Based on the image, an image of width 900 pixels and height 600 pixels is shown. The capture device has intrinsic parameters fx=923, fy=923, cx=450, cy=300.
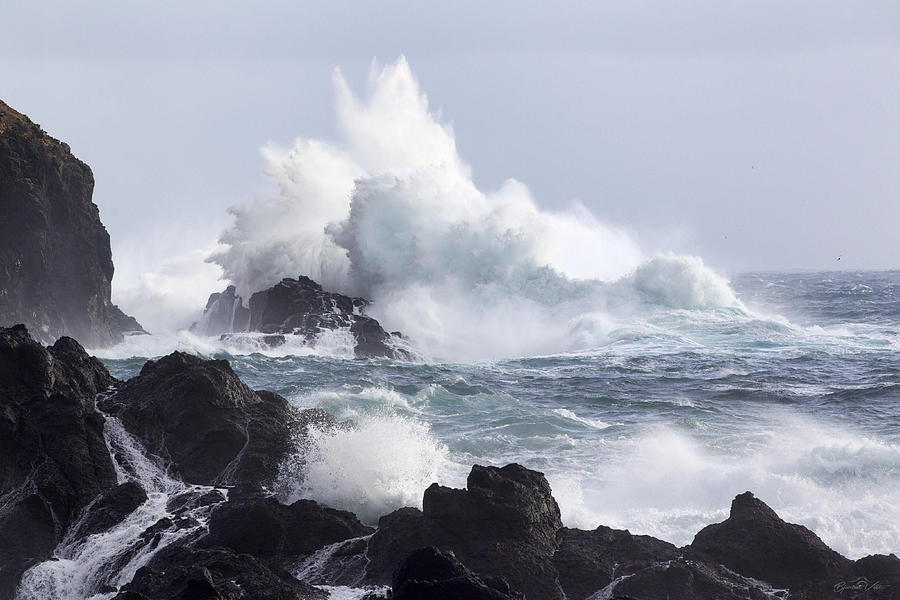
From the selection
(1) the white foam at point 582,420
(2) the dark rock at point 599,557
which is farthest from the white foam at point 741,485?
(2) the dark rock at point 599,557

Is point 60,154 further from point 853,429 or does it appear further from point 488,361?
point 853,429

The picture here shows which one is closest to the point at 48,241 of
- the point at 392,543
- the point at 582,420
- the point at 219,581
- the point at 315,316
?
the point at 315,316

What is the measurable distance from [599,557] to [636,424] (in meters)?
8.39

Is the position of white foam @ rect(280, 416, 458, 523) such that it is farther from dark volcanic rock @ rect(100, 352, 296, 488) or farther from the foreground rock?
the foreground rock

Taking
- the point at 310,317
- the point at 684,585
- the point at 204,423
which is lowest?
the point at 684,585

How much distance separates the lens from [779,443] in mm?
14703

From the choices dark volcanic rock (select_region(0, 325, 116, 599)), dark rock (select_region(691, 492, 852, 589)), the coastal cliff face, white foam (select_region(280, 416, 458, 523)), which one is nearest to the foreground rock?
the coastal cliff face

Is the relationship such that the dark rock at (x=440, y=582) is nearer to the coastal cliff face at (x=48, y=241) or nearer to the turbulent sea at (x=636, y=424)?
the turbulent sea at (x=636, y=424)

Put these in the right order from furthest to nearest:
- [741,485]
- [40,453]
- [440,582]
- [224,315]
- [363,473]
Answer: [224,315] → [741,485] → [363,473] → [40,453] → [440,582]

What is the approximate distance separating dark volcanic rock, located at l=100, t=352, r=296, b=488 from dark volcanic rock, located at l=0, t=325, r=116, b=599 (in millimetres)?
636

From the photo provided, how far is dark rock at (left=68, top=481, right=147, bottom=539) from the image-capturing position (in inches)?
374

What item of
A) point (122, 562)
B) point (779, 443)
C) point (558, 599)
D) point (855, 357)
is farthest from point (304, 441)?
point (855, 357)

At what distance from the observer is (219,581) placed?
7258 millimetres

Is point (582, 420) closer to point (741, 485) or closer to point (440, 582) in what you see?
point (741, 485)
